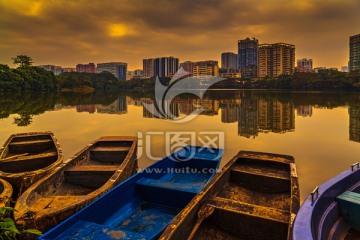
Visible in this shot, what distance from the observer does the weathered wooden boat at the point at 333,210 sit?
3.04 metres

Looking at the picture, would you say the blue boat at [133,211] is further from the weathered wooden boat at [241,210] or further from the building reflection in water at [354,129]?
the building reflection in water at [354,129]

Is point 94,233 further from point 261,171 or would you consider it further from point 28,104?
point 28,104

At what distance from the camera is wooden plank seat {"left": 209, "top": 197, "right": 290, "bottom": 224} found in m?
3.86

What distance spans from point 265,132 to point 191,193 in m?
12.4

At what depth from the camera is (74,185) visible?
644cm

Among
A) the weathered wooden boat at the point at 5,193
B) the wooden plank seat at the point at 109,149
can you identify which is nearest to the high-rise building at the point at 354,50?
the wooden plank seat at the point at 109,149

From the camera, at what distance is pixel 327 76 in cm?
7244

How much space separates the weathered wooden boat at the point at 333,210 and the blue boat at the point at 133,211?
196 centimetres

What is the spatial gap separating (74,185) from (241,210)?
425 centimetres

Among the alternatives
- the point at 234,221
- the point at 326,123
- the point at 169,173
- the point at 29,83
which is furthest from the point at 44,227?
the point at 29,83

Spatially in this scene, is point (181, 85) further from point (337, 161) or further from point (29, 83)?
point (337, 161)

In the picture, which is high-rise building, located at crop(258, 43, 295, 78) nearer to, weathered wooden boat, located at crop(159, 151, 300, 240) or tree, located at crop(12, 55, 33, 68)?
tree, located at crop(12, 55, 33, 68)

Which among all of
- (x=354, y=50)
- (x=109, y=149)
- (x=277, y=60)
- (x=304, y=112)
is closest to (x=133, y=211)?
(x=109, y=149)

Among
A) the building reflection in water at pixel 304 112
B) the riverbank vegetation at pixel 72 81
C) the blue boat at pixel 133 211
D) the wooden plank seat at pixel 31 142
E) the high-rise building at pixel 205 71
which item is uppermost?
the high-rise building at pixel 205 71
